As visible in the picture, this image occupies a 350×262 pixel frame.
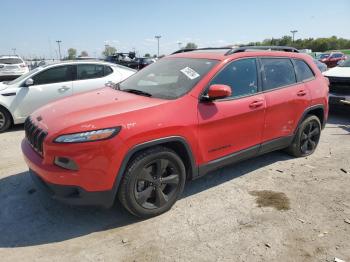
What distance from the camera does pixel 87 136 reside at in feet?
10.0

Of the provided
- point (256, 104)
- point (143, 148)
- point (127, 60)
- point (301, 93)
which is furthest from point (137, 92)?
point (127, 60)

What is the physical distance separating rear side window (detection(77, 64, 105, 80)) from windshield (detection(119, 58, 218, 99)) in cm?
377

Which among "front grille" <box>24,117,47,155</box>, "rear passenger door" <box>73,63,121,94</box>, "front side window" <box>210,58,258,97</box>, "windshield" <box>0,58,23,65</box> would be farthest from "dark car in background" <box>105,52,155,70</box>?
"front grille" <box>24,117,47,155</box>

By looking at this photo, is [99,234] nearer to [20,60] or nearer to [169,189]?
[169,189]

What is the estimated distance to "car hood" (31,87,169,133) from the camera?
3156 mm

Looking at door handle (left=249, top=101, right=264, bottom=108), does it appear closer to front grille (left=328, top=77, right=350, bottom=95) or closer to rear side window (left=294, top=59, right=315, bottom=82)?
rear side window (left=294, top=59, right=315, bottom=82)

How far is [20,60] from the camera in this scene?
1711 centimetres

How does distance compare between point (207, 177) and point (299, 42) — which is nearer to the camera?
point (207, 177)

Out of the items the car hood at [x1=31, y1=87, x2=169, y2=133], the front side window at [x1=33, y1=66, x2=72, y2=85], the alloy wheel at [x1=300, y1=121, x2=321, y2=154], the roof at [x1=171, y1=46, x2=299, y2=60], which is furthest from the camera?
the front side window at [x1=33, y1=66, x2=72, y2=85]

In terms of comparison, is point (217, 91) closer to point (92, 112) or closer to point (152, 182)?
point (152, 182)

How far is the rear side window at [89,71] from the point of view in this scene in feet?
26.4

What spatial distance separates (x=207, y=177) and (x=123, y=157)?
72.3 inches

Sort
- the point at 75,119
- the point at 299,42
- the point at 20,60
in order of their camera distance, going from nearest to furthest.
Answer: the point at 75,119 → the point at 20,60 → the point at 299,42

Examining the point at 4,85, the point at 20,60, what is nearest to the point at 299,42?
the point at 20,60
